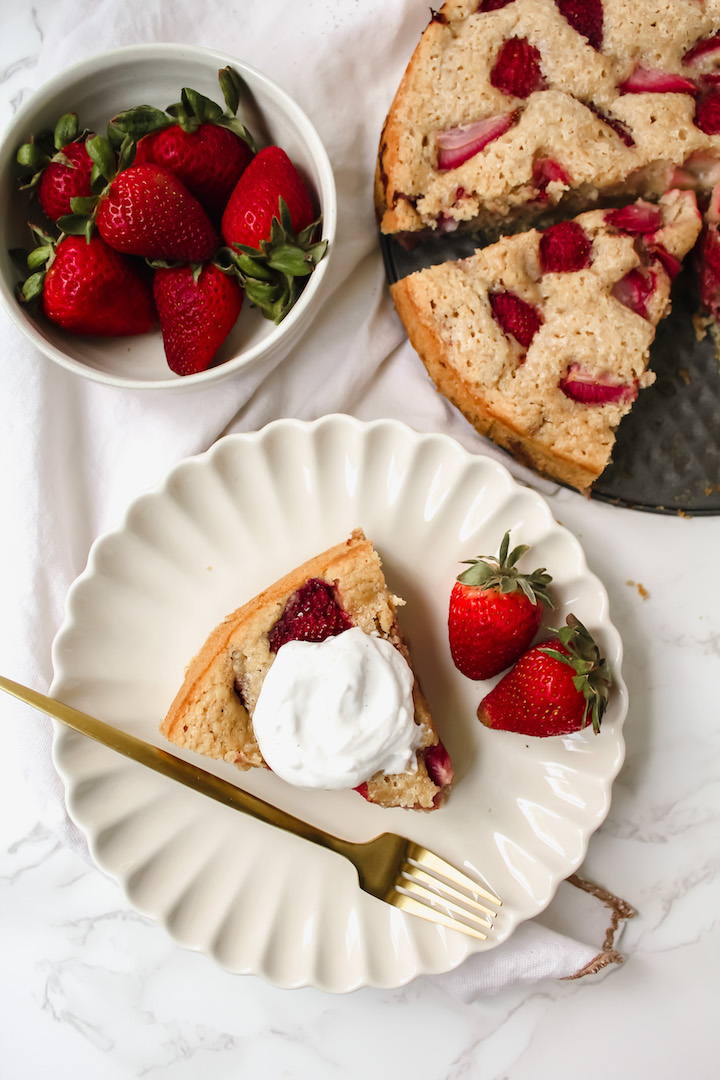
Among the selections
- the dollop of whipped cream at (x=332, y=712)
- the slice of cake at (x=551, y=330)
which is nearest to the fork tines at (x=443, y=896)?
the dollop of whipped cream at (x=332, y=712)

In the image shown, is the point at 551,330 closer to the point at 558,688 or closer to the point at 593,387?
the point at 593,387

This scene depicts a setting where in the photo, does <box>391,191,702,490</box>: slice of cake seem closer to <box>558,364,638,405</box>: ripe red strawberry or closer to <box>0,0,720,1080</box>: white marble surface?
<box>558,364,638,405</box>: ripe red strawberry

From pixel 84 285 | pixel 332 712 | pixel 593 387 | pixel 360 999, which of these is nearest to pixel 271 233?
pixel 84 285

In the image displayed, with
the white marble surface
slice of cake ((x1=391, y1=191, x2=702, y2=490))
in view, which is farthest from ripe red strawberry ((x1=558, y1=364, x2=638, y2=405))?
the white marble surface

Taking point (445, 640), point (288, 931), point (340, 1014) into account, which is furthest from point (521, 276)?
point (340, 1014)

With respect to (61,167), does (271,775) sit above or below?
below
